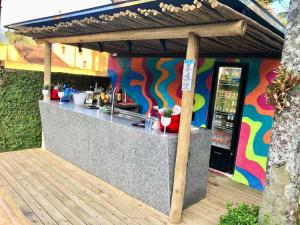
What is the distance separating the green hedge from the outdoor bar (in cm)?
37

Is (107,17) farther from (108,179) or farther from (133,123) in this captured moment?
(108,179)

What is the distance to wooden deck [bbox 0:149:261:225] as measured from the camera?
337 cm

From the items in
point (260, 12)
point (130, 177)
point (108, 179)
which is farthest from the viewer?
point (108, 179)

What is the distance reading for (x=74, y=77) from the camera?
676 cm

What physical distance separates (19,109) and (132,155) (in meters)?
3.25

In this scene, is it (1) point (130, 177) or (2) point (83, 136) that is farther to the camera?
(2) point (83, 136)

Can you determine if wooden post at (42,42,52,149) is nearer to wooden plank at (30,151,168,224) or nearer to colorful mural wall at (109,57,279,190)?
wooden plank at (30,151,168,224)

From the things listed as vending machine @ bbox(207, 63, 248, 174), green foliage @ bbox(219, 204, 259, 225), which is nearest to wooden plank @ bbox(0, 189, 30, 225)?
green foliage @ bbox(219, 204, 259, 225)

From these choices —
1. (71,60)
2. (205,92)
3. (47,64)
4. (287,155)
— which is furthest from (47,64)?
(71,60)

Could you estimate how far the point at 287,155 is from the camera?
232 cm

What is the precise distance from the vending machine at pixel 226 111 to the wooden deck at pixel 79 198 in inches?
17.1

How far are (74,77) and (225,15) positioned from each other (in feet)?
16.1

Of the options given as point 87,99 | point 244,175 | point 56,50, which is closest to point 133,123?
point 87,99

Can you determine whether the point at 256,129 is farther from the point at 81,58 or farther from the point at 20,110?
the point at 81,58
